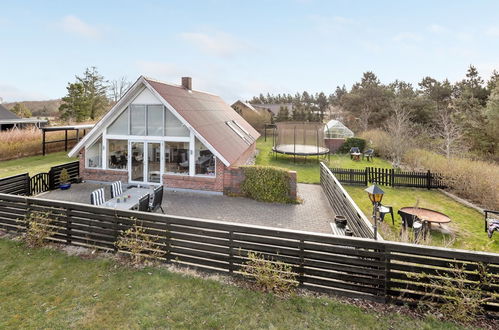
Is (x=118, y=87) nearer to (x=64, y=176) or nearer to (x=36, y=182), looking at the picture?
(x=64, y=176)

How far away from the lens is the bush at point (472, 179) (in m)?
11.8

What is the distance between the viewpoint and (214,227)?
535 centimetres

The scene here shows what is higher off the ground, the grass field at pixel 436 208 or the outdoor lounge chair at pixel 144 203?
the outdoor lounge chair at pixel 144 203

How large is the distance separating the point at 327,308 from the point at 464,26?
46.2ft

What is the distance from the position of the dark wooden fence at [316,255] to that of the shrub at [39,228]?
2.59 ft

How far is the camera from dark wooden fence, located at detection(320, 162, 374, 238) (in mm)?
6161

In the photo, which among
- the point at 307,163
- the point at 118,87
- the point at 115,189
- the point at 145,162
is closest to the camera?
the point at 115,189

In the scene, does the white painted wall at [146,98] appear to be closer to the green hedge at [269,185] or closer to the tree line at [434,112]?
the green hedge at [269,185]

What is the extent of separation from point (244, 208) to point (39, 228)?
6340 mm

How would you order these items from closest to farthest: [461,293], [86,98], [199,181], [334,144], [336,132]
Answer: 1. [461,293]
2. [199,181]
3. [334,144]
4. [336,132]
5. [86,98]

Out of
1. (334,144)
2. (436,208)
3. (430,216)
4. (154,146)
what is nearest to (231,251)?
(430,216)

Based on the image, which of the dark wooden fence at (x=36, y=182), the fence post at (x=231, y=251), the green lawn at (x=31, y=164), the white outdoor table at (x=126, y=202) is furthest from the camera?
Answer: the green lawn at (x=31, y=164)

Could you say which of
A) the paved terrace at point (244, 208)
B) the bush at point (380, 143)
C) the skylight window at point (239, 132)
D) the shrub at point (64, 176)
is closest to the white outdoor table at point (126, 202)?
the paved terrace at point (244, 208)

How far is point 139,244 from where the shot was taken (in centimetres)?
593
